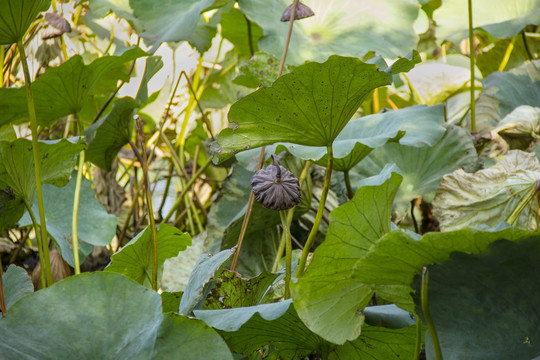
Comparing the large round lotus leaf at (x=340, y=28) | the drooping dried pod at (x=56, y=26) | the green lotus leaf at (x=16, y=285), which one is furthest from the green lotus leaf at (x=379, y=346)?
the drooping dried pod at (x=56, y=26)

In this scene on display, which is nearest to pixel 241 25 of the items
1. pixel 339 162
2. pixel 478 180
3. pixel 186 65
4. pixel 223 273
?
pixel 186 65

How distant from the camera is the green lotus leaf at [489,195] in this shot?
809 mm

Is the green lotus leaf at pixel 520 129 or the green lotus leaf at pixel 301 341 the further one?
the green lotus leaf at pixel 520 129

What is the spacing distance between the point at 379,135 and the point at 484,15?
71 cm

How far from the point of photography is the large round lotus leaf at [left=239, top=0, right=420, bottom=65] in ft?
3.88

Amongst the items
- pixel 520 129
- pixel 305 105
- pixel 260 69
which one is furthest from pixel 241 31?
pixel 305 105

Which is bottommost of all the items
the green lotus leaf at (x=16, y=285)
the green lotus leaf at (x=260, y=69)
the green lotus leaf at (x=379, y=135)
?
the green lotus leaf at (x=16, y=285)

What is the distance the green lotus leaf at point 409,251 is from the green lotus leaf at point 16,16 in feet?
1.60

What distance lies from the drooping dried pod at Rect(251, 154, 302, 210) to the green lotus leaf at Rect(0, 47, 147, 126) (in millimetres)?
422

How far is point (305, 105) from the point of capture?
570 millimetres

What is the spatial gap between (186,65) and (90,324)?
4.70 ft

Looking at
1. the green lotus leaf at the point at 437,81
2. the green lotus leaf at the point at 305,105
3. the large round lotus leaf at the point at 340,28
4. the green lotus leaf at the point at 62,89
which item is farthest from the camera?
the green lotus leaf at the point at 437,81

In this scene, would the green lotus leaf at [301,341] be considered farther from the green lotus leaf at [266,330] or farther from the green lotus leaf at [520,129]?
the green lotus leaf at [520,129]

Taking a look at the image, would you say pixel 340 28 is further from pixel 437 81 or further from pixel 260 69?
pixel 260 69
